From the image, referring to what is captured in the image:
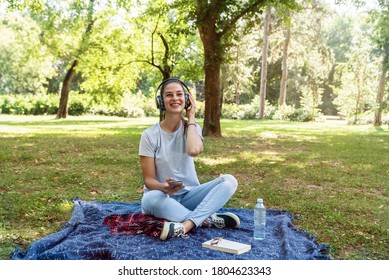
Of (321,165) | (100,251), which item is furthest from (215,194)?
(321,165)

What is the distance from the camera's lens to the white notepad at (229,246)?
3576 millimetres

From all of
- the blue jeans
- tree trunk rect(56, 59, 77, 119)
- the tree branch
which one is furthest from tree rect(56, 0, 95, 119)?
the blue jeans

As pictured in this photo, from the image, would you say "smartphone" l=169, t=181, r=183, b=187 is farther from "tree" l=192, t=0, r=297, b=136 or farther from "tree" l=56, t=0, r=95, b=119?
"tree" l=56, t=0, r=95, b=119

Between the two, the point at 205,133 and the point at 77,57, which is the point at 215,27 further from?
the point at 77,57

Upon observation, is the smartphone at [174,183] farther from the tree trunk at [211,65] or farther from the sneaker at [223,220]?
the tree trunk at [211,65]

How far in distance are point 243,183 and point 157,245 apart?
12.4 feet

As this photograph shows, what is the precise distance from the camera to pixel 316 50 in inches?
1426

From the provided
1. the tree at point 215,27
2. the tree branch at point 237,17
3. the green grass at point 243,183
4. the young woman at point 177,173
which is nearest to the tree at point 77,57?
the tree at point 215,27

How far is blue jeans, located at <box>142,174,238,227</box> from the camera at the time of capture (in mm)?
4043

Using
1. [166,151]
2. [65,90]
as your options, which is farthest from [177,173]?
[65,90]

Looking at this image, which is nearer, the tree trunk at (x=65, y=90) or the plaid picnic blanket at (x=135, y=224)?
the plaid picnic blanket at (x=135, y=224)

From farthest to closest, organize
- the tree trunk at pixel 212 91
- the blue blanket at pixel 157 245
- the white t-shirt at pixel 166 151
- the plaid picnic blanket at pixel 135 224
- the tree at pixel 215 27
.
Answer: the tree trunk at pixel 212 91, the tree at pixel 215 27, the white t-shirt at pixel 166 151, the plaid picnic blanket at pixel 135 224, the blue blanket at pixel 157 245

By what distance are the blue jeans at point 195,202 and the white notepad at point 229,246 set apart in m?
0.39
